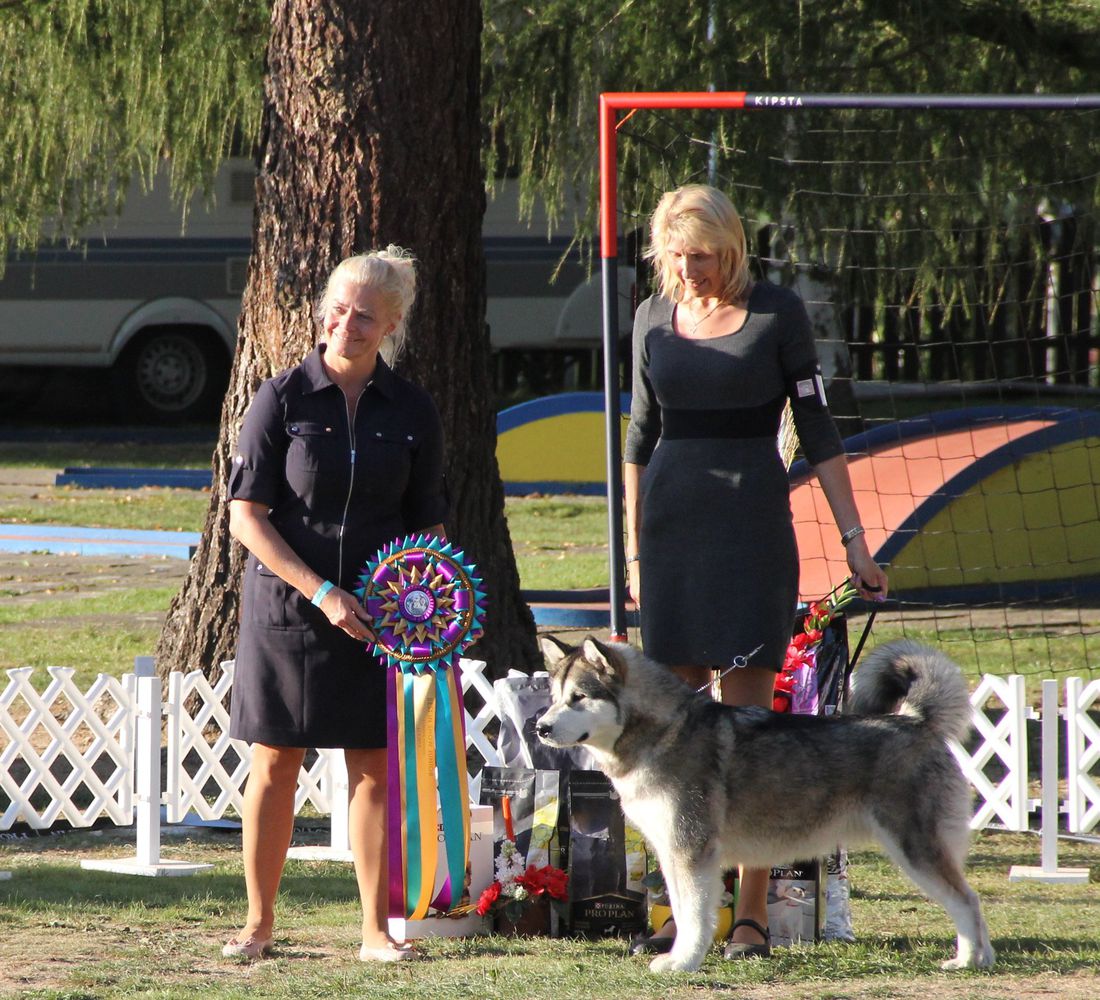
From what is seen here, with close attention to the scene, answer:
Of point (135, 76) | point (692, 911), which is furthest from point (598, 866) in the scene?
point (135, 76)

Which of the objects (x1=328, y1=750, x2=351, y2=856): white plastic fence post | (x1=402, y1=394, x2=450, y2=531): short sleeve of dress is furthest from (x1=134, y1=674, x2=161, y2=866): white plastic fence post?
(x1=402, y1=394, x2=450, y2=531): short sleeve of dress

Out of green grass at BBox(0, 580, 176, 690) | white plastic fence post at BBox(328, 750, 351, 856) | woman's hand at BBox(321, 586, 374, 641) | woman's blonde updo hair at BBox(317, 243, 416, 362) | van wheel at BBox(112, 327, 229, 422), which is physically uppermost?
van wheel at BBox(112, 327, 229, 422)

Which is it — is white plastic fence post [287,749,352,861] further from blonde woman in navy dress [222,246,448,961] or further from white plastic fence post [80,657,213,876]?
blonde woman in navy dress [222,246,448,961]

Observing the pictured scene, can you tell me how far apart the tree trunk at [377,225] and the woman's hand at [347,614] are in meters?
2.99

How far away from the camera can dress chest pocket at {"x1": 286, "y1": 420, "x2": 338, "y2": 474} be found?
399 cm

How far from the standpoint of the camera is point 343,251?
6.74m

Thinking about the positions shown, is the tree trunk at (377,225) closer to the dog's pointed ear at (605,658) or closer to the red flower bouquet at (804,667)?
the red flower bouquet at (804,667)

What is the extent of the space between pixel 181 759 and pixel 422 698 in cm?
200

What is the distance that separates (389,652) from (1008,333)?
2340 cm

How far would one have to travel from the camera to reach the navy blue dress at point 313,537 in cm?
400

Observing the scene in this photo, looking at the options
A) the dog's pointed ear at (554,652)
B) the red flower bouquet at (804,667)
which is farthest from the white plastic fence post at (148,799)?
the red flower bouquet at (804,667)

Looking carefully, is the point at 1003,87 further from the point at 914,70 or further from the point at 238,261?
the point at 238,261

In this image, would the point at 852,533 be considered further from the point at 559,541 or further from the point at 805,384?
the point at 559,541

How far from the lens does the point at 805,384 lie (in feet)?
13.4
